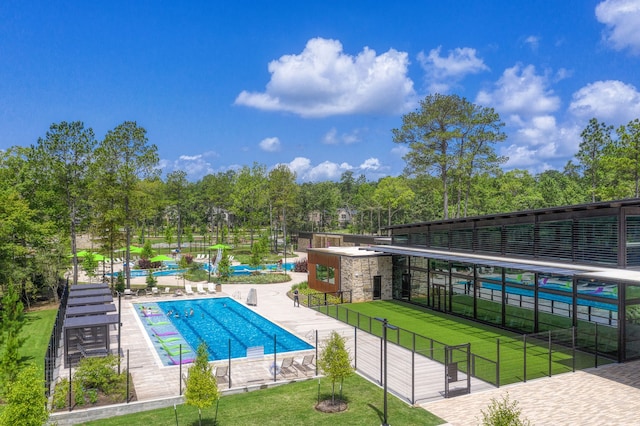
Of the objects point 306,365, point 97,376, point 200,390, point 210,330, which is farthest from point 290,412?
point 210,330

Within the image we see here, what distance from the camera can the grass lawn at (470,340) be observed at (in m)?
17.8

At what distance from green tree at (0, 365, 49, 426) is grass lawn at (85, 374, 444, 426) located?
4.13 meters

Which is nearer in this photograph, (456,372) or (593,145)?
(456,372)

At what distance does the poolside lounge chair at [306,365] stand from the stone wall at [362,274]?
13.5 metres

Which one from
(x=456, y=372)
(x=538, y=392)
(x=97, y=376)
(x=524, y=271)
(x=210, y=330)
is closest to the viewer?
(x=538, y=392)

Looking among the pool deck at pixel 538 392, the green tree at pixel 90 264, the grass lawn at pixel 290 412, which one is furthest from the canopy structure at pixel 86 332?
the green tree at pixel 90 264

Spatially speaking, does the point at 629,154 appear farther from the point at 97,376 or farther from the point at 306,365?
the point at 97,376

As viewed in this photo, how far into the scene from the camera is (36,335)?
26.3 meters

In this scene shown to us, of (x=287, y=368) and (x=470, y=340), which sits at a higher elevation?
(x=470, y=340)

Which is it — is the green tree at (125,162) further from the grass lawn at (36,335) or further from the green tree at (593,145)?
the green tree at (593,145)

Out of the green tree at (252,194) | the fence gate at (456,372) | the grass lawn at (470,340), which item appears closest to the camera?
the fence gate at (456,372)

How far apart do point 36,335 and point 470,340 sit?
2371cm

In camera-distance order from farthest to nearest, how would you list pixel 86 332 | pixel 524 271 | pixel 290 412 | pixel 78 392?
pixel 524 271 → pixel 86 332 → pixel 78 392 → pixel 290 412

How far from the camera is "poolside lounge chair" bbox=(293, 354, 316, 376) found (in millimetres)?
18906
